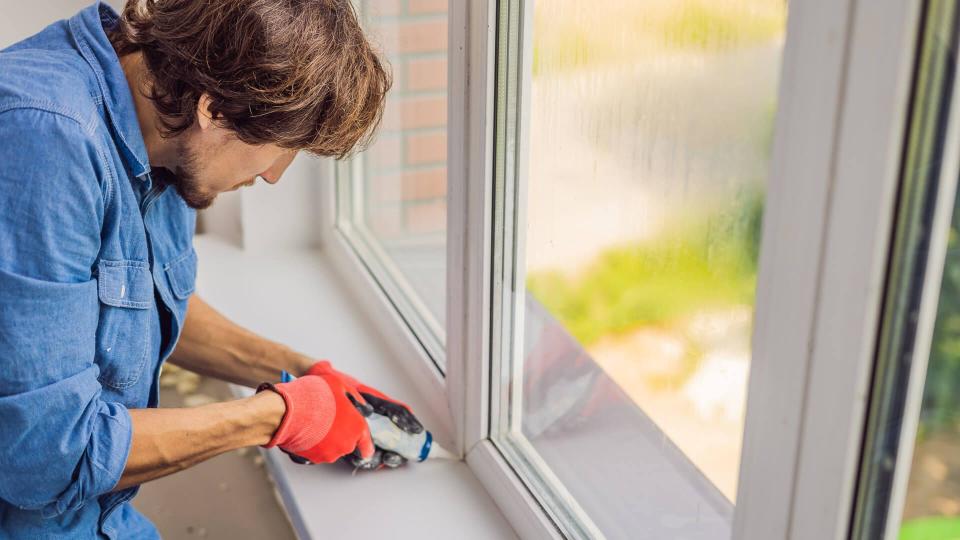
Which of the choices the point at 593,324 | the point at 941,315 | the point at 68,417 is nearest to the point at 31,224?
the point at 68,417

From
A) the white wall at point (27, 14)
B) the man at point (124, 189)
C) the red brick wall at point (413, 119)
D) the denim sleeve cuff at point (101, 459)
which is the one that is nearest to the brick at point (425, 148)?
the red brick wall at point (413, 119)

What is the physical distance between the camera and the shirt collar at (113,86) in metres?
1.08

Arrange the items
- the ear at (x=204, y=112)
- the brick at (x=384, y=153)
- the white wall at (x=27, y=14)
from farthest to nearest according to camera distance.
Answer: the white wall at (x=27, y=14)
the brick at (x=384, y=153)
the ear at (x=204, y=112)

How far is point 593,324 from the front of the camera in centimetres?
109

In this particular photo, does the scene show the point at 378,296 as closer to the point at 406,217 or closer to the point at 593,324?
the point at 406,217

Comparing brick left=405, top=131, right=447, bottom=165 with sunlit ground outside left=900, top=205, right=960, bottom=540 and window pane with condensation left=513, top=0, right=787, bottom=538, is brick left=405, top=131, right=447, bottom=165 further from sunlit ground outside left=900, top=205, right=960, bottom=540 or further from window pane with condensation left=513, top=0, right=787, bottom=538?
sunlit ground outside left=900, top=205, right=960, bottom=540

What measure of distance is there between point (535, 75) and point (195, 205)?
450mm

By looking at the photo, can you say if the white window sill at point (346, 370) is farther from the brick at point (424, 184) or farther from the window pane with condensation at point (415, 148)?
the brick at point (424, 184)

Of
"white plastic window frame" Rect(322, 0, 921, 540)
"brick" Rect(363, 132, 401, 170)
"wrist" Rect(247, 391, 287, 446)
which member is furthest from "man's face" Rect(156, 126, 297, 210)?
"white plastic window frame" Rect(322, 0, 921, 540)

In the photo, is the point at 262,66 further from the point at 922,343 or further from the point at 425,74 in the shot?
the point at 922,343

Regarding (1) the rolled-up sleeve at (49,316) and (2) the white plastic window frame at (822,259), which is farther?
(1) the rolled-up sleeve at (49,316)

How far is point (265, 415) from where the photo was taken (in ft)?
4.01

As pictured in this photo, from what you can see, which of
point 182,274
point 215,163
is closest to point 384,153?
point 182,274

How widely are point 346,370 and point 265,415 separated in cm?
41
